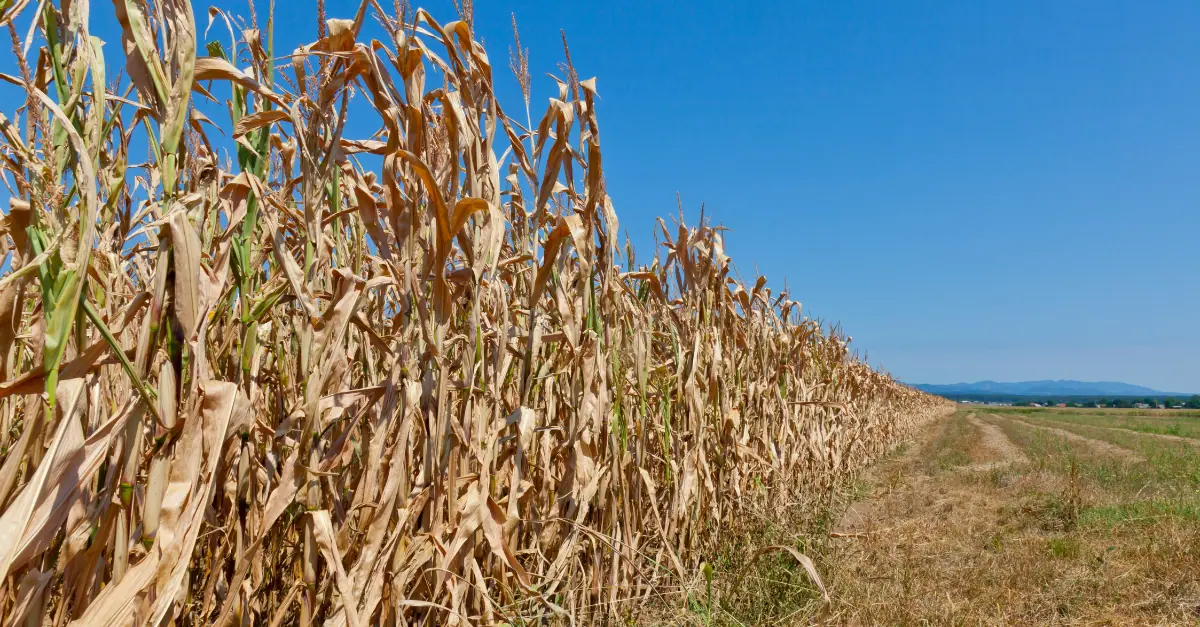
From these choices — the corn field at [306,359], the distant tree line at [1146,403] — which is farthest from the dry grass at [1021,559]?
the distant tree line at [1146,403]

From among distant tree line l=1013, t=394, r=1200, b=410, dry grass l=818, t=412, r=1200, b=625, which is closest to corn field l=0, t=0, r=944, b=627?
dry grass l=818, t=412, r=1200, b=625

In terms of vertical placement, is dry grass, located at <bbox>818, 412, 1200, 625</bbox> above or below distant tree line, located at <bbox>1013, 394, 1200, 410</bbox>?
below

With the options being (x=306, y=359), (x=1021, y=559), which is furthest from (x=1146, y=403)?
(x=306, y=359)

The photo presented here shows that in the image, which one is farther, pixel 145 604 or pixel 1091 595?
pixel 1091 595

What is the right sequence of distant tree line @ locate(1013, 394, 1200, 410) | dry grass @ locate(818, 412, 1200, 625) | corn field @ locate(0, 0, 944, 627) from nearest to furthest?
corn field @ locate(0, 0, 944, 627)
dry grass @ locate(818, 412, 1200, 625)
distant tree line @ locate(1013, 394, 1200, 410)

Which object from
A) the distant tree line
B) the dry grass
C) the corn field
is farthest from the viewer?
the distant tree line

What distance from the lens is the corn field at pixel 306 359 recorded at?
1196 millimetres

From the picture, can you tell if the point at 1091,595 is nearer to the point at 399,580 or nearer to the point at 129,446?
the point at 399,580

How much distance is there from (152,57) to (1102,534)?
678 centimetres

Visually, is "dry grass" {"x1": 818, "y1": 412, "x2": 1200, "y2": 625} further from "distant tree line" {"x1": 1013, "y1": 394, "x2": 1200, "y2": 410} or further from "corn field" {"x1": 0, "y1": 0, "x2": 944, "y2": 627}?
"distant tree line" {"x1": 1013, "y1": 394, "x2": 1200, "y2": 410}

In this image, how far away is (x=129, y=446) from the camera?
1.24 m

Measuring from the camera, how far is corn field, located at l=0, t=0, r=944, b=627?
1.20m

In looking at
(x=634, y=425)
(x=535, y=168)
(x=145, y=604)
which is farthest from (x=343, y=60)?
(x=634, y=425)

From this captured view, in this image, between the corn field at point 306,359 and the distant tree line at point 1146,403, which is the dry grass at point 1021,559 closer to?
the corn field at point 306,359
